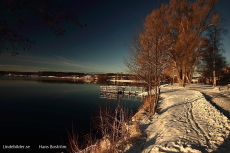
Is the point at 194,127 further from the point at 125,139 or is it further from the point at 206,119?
the point at 125,139

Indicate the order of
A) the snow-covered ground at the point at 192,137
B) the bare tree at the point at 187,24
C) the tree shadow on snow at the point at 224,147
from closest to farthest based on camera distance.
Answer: the tree shadow on snow at the point at 224,147 < the snow-covered ground at the point at 192,137 < the bare tree at the point at 187,24

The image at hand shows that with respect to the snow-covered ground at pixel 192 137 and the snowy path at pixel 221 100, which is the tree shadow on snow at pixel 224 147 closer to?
the snow-covered ground at pixel 192 137

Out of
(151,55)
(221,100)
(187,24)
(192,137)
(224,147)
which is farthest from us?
(187,24)

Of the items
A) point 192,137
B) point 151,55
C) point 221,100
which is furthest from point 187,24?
point 192,137

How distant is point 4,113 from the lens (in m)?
13.1

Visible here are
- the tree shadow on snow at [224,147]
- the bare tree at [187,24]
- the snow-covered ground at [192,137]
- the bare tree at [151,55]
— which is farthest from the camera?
the bare tree at [187,24]

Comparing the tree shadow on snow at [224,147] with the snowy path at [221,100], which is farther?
the snowy path at [221,100]

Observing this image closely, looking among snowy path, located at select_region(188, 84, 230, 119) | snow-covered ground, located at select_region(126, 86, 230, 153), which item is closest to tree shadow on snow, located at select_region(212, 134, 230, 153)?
snow-covered ground, located at select_region(126, 86, 230, 153)

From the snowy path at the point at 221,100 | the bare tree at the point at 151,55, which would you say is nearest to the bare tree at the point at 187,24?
the snowy path at the point at 221,100

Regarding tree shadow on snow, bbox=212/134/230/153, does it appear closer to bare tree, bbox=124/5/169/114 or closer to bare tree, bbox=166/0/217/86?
bare tree, bbox=124/5/169/114

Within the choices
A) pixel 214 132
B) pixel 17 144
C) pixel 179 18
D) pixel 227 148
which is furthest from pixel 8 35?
pixel 179 18

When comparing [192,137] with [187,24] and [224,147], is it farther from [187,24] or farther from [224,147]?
[187,24]

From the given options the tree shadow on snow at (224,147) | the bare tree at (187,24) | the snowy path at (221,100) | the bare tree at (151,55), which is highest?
the bare tree at (187,24)

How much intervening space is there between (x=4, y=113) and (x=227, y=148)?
18168 mm
